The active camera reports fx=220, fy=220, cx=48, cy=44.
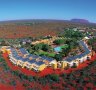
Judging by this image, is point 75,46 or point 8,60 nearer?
point 8,60

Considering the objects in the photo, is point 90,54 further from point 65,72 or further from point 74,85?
point 74,85

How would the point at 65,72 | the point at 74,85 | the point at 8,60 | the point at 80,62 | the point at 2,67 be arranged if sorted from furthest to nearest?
the point at 8,60, the point at 80,62, the point at 2,67, the point at 65,72, the point at 74,85

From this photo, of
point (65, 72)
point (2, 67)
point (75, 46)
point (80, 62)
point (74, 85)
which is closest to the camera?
Result: point (74, 85)

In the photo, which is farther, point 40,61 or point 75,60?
point 75,60

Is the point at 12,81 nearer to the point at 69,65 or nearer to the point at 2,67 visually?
the point at 2,67

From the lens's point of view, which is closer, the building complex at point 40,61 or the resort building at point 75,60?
the building complex at point 40,61

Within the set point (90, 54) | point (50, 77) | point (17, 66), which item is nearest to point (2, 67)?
point (17, 66)

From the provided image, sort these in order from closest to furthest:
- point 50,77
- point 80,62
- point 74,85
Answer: point 74,85 < point 50,77 < point 80,62

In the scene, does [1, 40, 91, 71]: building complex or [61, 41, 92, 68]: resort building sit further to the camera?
[61, 41, 92, 68]: resort building

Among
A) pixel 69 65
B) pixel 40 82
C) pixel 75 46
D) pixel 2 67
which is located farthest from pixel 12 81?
pixel 75 46
